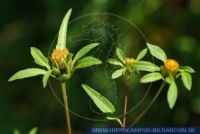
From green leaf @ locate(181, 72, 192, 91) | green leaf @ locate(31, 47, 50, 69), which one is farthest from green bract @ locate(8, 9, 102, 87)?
green leaf @ locate(181, 72, 192, 91)

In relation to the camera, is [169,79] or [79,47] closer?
[169,79]

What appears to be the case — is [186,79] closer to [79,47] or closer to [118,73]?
[118,73]

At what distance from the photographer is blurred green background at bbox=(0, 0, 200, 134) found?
6.84 feet

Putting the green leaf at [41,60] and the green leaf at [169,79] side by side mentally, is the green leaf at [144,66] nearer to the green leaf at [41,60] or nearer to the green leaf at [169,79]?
the green leaf at [169,79]

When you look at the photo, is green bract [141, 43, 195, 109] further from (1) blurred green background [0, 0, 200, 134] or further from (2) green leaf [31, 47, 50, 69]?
(1) blurred green background [0, 0, 200, 134]

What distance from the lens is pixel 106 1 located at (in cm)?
209

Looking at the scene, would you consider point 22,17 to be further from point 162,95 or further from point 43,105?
point 162,95

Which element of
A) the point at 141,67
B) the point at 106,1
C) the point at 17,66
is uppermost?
the point at 106,1

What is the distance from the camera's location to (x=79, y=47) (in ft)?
6.31

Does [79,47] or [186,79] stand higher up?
[79,47]

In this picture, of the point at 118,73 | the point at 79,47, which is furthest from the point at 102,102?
the point at 79,47

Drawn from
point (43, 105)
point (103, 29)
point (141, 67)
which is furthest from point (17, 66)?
point (141, 67)

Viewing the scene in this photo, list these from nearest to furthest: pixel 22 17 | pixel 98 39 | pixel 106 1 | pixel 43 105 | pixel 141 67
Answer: pixel 141 67 → pixel 98 39 → pixel 106 1 → pixel 43 105 → pixel 22 17

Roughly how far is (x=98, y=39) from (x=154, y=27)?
126 cm
